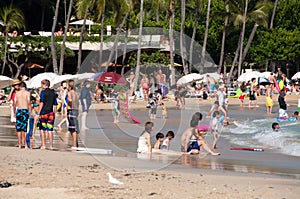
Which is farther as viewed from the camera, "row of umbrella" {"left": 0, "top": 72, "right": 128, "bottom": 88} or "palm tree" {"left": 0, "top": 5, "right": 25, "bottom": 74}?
"palm tree" {"left": 0, "top": 5, "right": 25, "bottom": 74}

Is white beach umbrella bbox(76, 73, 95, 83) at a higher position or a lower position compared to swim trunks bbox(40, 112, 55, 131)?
higher

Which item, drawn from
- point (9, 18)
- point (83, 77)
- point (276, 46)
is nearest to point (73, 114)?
point (83, 77)

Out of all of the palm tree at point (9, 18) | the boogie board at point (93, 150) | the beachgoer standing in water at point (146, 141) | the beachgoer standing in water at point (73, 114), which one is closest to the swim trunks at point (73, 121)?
the beachgoer standing in water at point (73, 114)

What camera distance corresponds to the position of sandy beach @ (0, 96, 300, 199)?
976 cm

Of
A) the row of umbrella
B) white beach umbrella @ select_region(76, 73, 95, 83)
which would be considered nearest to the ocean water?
the row of umbrella

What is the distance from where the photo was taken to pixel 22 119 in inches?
562

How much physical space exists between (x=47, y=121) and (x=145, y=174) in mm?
3442

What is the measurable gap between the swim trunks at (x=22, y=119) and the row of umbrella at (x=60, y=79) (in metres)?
16.8

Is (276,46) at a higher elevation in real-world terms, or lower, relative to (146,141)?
higher

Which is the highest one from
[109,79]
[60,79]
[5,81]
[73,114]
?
[109,79]

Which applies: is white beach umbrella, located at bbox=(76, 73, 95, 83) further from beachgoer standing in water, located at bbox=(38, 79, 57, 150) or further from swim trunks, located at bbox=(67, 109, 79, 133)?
beachgoer standing in water, located at bbox=(38, 79, 57, 150)

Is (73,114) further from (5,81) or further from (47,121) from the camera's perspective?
(5,81)

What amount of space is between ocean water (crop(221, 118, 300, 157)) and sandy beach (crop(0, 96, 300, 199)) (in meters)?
1.12

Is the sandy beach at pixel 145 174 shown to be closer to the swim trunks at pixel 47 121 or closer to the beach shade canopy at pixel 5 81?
the swim trunks at pixel 47 121
